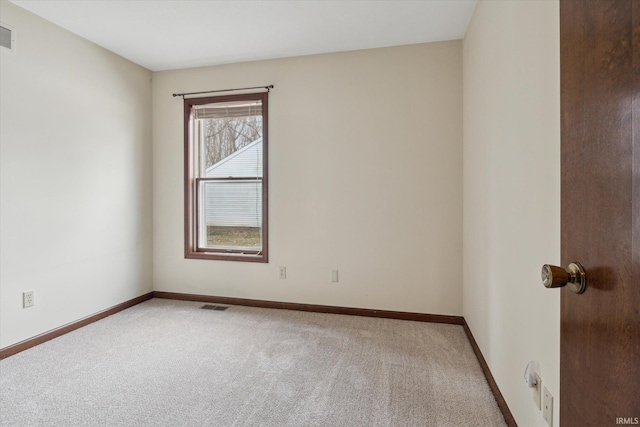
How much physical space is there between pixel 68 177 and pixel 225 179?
54.7 inches

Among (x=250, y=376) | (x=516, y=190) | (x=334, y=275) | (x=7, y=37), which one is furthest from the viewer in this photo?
(x=334, y=275)

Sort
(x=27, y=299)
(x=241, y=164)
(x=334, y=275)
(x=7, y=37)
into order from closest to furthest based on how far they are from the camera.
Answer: (x=7, y=37) → (x=27, y=299) → (x=334, y=275) → (x=241, y=164)

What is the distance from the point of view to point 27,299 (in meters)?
→ 2.55

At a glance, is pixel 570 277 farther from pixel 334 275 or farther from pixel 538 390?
pixel 334 275

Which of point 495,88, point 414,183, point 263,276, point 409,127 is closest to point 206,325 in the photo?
point 263,276

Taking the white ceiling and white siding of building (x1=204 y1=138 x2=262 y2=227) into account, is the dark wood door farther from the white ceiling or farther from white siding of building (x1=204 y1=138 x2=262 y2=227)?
white siding of building (x1=204 y1=138 x2=262 y2=227)

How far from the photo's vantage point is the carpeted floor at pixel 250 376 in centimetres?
174

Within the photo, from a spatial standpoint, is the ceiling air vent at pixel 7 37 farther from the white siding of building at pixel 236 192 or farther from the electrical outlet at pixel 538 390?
the electrical outlet at pixel 538 390

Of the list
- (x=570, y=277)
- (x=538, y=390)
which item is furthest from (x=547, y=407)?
(x=570, y=277)

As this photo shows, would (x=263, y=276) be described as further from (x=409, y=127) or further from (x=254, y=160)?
(x=409, y=127)

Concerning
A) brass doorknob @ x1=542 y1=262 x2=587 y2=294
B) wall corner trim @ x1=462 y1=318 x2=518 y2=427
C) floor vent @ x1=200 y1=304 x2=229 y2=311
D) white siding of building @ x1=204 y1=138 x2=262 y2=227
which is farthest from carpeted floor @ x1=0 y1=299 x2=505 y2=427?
brass doorknob @ x1=542 y1=262 x2=587 y2=294

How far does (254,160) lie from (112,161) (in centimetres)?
138

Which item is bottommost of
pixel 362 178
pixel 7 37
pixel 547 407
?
pixel 547 407

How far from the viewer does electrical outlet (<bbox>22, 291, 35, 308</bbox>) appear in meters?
2.53
